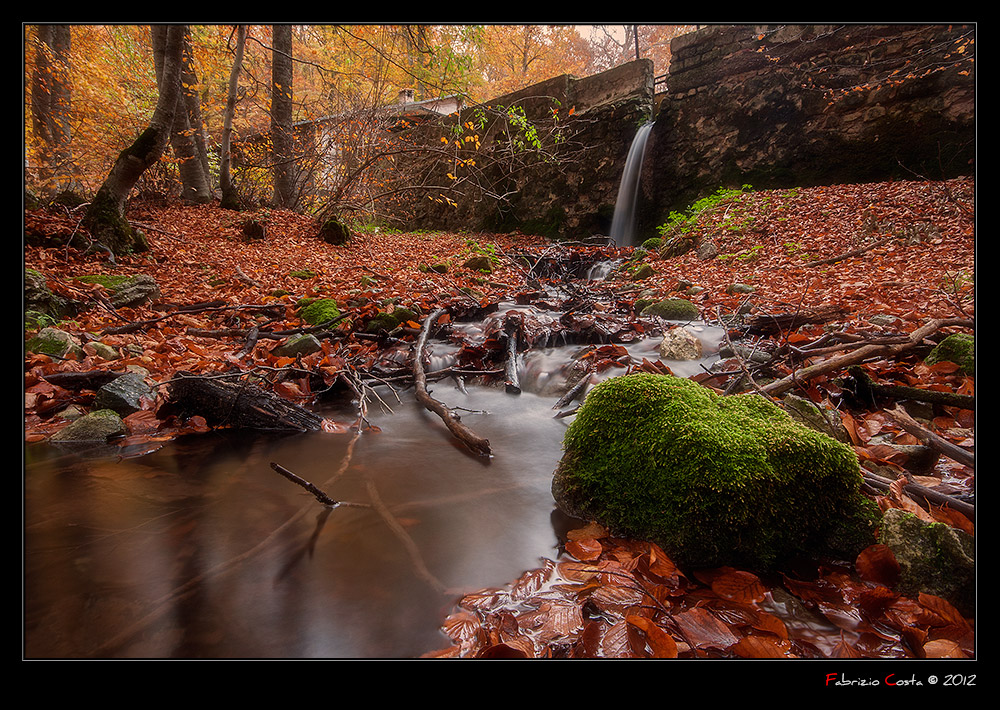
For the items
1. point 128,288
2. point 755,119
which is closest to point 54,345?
point 128,288

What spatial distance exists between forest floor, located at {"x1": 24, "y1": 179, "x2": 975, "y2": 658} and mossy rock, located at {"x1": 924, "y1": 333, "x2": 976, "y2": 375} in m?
0.11

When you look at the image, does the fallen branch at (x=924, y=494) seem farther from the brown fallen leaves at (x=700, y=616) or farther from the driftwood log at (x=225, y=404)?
the driftwood log at (x=225, y=404)

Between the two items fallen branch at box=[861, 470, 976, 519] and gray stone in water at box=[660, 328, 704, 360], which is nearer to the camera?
fallen branch at box=[861, 470, 976, 519]

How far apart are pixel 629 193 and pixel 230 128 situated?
1125 centimetres

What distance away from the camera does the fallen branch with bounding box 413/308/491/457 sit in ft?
9.75

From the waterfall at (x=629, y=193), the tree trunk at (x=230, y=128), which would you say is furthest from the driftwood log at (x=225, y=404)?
the waterfall at (x=629, y=193)

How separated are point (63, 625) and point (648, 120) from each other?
1650 centimetres

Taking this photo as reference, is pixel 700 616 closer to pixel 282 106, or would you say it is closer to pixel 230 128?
pixel 230 128

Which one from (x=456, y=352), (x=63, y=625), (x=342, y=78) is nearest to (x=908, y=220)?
(x=456, y=352)

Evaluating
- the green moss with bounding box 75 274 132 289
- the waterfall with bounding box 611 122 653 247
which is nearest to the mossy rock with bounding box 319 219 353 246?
the green moss with bounding box 75 274 132 289

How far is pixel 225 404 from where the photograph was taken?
3162 millimetres

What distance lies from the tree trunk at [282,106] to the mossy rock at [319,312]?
7311 mm

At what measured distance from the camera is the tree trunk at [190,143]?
1063 cm

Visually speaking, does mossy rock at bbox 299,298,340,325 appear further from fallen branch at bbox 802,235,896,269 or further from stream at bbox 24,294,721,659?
fallen branch at bbox 802,235,896,269
